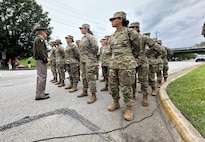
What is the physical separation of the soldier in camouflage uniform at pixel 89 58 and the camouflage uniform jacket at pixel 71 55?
3.12 feet

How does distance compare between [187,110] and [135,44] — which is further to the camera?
[135,44]

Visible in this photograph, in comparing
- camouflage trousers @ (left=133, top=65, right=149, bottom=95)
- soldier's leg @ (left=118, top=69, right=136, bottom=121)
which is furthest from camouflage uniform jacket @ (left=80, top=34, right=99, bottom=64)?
soldier's leg @ (left=118, top=69, right=136, bottom=121)

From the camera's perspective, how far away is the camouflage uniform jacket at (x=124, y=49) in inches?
107

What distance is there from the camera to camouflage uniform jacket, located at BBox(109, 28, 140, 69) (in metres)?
2.73

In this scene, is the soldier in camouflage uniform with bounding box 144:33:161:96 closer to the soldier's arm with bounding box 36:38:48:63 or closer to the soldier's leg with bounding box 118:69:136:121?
the soldier's leg with bounding box 118:69:136:121

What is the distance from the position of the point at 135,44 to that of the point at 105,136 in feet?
5.68

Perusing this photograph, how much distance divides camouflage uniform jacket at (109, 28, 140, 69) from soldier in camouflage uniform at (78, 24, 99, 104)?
99cm

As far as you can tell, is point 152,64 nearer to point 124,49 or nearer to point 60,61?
point 124,49

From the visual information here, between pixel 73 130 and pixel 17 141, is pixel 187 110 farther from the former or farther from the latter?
pixel 17 141

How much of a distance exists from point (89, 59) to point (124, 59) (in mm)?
1293

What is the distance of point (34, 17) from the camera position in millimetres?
23203

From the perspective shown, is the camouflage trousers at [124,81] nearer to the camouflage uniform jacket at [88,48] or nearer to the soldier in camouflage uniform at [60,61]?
the camouflage uniform jacket at [88,48]

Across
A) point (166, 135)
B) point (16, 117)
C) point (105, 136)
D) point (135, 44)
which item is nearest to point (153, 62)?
point (135, 44)

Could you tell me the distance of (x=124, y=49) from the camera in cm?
279
